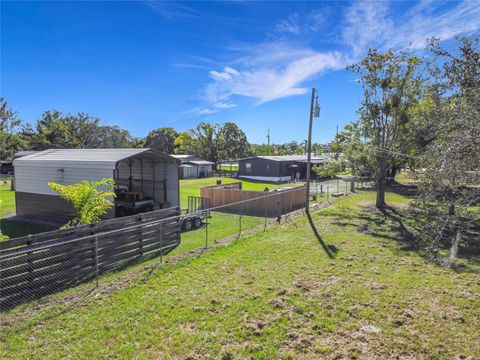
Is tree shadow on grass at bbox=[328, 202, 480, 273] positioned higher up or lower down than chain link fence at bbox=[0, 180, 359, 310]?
lower down

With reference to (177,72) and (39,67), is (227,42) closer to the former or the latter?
(177,72)

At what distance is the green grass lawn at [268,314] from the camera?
4145 millimetres

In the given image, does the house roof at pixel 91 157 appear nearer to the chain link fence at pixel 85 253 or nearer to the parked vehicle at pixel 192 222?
the parked vehicle at pixel 192 222

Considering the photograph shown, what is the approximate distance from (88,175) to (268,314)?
9.57 metres

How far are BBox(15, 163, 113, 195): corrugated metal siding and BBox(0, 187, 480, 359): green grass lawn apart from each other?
563 cm

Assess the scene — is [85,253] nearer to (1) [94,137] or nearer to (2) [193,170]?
(2) [193,170]

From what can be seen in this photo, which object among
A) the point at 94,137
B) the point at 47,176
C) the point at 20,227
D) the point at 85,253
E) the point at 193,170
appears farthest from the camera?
the point at 94,137

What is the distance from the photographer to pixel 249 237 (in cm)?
1058

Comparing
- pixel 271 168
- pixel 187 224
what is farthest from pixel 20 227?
pixel 271 168

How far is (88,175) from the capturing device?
1147 centimetres

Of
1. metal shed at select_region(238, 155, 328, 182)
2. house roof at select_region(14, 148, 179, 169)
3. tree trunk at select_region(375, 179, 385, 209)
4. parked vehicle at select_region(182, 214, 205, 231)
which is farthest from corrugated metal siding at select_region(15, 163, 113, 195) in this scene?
metal shed at select_region(238, 155, 328, 182)

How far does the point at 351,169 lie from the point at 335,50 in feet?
25.7

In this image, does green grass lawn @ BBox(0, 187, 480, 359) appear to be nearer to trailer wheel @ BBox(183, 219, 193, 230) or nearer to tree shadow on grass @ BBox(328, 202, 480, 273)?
tree shadow on grass @ BBox(328, 202, 480, 273)

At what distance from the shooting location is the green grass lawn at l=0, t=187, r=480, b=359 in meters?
4.14
